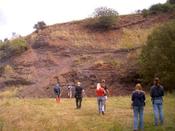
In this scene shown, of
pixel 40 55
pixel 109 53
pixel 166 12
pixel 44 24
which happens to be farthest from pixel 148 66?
pixel 44 24

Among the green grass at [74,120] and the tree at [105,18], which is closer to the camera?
the green grass at [74,120]

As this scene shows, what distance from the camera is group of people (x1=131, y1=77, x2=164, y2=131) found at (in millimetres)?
18672

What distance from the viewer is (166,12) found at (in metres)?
64.2

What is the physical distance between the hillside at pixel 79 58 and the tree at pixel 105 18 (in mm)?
951

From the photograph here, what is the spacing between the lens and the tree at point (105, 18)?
A: 62812mm

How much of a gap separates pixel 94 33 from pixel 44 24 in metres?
8.89

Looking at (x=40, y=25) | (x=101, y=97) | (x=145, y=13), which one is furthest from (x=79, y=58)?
(x=101, y=97)

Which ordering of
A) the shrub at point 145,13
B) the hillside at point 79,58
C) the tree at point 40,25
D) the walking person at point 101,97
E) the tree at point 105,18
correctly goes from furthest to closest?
the tree at point 40,25 < the shrub at point 145,13 < the tree at point 105,18 < the hillside at point 79,58 < the walking person at point 101,97

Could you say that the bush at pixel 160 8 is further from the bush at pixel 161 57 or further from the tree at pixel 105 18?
the bush at pixel 161 57

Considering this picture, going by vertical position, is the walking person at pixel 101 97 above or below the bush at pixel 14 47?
below

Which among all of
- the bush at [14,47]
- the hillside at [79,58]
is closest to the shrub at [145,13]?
the hillside at [79,58]

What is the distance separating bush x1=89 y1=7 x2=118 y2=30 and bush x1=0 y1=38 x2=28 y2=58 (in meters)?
10.2

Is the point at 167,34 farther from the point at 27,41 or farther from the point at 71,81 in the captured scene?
the point at 27,41

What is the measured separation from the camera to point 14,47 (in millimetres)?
59344
